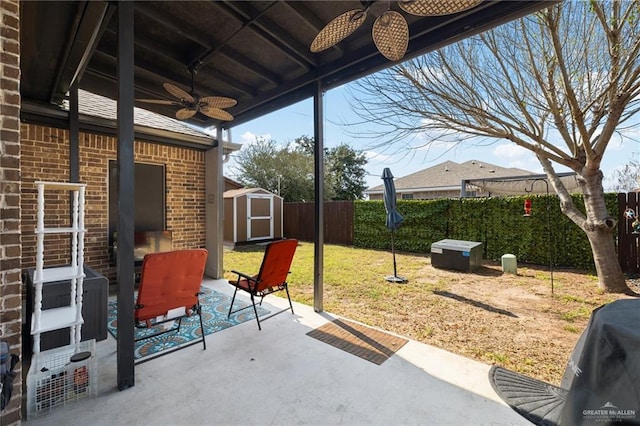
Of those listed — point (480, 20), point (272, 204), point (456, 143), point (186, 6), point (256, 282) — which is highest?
point (186, 6)

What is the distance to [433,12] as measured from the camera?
6.61 ft

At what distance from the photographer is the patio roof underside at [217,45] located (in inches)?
97.9

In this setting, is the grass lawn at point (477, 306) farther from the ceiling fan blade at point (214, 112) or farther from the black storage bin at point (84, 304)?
the ceiling fan blade at point (214, 112)

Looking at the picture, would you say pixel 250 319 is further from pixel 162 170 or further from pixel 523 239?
pixel 523 239

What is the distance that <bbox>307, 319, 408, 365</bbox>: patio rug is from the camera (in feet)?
9.11

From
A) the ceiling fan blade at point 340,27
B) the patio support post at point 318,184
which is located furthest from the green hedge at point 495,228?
the ceiling fan blade at point 340,27

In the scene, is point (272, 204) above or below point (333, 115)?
below

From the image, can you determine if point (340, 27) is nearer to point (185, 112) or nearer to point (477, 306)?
point (185, 112)

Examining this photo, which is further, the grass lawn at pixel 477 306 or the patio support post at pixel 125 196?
the grass lawn at pixel 477 306

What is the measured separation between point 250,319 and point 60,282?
2.03 m

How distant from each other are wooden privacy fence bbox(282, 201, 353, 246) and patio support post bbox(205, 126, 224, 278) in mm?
4658

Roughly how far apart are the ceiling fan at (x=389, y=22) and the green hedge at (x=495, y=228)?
475cm

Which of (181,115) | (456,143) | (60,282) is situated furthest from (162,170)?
(456,143)

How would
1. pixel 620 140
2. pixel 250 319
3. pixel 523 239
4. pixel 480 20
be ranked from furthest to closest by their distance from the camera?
pixel 523 239 < pixel 620 140 < pixel 250 319 < pixel 480 20
